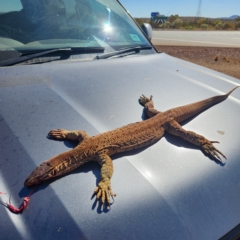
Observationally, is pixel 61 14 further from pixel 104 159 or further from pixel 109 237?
pixel 109 237

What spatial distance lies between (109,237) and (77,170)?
0.49 meters

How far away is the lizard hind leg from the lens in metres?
2.25

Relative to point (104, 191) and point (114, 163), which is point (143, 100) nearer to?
point (114, 163)

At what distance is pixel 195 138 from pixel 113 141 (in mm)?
624

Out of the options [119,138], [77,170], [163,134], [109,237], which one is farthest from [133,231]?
[163,134]

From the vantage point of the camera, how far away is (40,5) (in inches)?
121

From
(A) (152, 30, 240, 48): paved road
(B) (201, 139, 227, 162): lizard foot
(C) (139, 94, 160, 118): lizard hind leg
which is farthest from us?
(A) (152, 30, 240, 48): paved road

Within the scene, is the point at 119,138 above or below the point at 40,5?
below

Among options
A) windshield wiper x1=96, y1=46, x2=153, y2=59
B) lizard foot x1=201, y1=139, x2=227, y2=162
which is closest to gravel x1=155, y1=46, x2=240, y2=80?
windshield wiper x1=96, y1=46, x2=153, y2=59

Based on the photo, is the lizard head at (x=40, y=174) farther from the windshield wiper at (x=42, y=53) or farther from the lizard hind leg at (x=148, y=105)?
the windshield wiper at (x=42, y=53)

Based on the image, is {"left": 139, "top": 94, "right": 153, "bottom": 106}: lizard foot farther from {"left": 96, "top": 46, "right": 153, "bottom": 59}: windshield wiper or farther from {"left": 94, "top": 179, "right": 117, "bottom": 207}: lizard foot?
{"left": 94, "top": 179, "right": 117, "bottom": 207}: lizard foot

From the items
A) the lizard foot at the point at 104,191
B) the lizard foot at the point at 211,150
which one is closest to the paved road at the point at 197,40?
the lizard foot at the point at 211,150

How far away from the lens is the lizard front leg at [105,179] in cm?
137

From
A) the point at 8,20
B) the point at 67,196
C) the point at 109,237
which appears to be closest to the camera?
the point at 109,237
